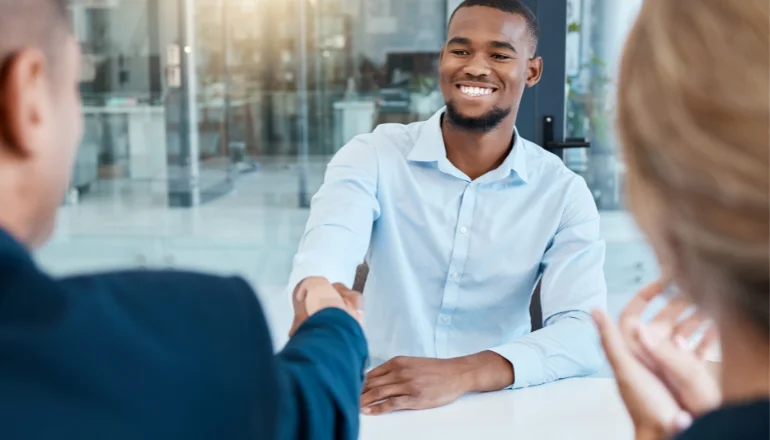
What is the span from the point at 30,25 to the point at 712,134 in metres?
0.55

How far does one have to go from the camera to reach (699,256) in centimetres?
59

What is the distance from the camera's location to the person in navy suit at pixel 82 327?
2.10 feet

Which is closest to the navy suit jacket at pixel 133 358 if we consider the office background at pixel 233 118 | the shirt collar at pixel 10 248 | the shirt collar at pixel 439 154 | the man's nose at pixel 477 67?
the shirt collar at pixel 10 248

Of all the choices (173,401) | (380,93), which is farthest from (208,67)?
(173,401)

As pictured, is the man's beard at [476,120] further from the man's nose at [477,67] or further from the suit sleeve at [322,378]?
the suit sleeve at [322,378]

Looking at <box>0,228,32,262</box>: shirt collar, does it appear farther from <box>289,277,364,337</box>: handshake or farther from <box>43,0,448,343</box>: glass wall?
<box>43,0,448,343</box>: glass wall

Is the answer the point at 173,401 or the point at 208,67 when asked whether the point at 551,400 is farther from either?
the point at 208,67

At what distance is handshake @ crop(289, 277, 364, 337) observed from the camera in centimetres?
126

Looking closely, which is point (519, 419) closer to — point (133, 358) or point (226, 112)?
point (133, 358)

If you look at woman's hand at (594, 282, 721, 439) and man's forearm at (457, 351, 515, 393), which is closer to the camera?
woman's hand at (594, 282, 721, 439)

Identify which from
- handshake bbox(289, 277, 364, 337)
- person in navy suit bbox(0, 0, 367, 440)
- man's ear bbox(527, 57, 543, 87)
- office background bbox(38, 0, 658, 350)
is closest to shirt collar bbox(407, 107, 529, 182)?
man's ear bbox(527, 57, 543, 87)

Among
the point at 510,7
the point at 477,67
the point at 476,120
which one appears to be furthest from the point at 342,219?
the point at 510,7

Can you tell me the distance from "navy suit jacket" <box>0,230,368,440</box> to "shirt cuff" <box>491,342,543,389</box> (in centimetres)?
99

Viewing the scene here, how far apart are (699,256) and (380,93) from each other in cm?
377
